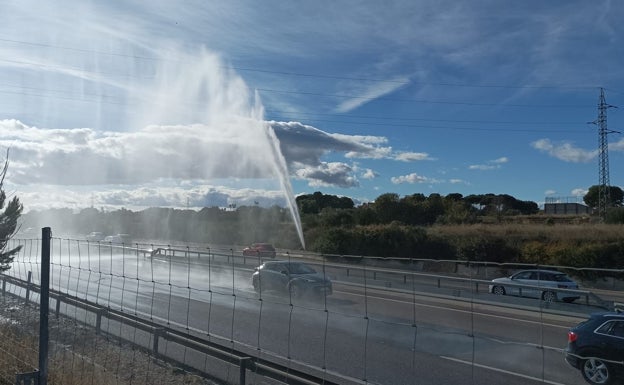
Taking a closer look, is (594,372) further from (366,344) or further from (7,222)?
(7,222)

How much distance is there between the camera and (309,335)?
1062cm

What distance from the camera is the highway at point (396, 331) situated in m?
6.60

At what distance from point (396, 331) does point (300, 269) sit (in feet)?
24.8

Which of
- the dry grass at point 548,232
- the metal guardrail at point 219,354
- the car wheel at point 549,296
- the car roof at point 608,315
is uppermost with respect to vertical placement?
the dry grass at point 548,232

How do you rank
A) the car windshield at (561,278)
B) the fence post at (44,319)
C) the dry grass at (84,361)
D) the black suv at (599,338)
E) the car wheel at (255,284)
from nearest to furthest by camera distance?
the fence post at (44,319) < the black suv at (599,338) < the dry grass at (84,361) < the car wheel at (255,284) < the car windshield at (561,278)

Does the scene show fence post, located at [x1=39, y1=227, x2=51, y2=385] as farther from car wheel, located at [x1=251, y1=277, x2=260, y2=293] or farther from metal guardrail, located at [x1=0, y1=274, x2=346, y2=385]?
car wheel, located at [x1=251, y1=277, x2=260, y2=293]

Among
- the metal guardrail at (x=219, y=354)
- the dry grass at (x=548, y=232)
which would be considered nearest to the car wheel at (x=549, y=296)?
the metal guardrail at (x=219, y=354)

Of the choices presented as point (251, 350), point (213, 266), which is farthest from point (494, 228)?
point (251, 350)

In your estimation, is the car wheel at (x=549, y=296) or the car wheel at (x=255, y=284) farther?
the car wheel at (x=255, y=284)

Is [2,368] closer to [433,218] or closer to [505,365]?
[505,365]

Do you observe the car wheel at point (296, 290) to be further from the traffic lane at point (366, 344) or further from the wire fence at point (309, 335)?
the traffic lane at point (366, 344)

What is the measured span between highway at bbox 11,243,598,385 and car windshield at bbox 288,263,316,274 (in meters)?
1.01

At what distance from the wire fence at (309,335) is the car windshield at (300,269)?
1.41 ft

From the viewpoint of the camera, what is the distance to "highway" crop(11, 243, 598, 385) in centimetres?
660
